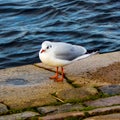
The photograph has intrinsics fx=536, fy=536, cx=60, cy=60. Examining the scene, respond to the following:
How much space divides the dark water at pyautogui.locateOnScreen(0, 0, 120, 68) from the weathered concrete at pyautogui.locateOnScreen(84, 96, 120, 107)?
189 inches

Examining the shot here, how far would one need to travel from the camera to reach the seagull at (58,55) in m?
6.51

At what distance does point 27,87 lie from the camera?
245 inches

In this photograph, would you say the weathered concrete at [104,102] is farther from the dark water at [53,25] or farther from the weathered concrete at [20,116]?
the dark water at [53,25]

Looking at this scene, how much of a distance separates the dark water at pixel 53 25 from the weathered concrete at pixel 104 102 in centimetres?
481

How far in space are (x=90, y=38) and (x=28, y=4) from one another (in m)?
3.57

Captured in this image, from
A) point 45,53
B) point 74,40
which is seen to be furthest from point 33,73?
point 74,40

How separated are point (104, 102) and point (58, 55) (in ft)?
3.94

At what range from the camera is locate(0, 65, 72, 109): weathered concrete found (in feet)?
18.8

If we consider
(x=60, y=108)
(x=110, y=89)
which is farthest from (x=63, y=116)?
(x=110, y=89)

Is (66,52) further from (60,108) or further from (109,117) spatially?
(109,117)

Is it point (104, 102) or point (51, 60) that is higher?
point (51, 60)

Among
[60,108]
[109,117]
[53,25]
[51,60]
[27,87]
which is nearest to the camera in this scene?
[109,117]

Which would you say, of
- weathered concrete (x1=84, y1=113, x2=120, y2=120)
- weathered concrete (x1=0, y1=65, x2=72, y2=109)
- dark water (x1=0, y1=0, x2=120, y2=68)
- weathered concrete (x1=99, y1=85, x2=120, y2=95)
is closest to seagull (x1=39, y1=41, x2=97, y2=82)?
weathered concrete (x1=0, y1=65, x2=72, y2=109)

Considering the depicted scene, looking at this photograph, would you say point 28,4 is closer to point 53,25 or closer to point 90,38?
point 53,25
